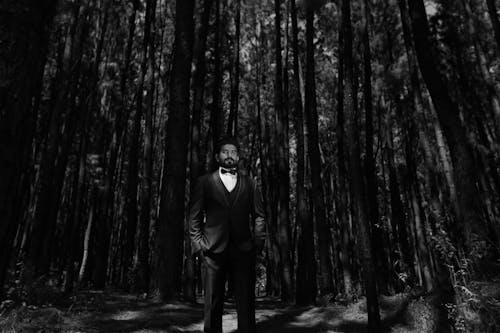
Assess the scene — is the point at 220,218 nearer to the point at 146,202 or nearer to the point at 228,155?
the point at 228,155

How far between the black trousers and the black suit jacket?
0.08 m

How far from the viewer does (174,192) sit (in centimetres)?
789

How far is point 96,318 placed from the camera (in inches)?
254

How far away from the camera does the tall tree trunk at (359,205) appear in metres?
5.21

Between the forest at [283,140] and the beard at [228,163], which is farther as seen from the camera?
the forest at [283,140]

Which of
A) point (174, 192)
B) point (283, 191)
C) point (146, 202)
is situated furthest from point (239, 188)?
point (283, 191)

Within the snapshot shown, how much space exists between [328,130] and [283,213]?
9.97 meters

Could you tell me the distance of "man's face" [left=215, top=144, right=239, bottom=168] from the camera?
12.8 ft

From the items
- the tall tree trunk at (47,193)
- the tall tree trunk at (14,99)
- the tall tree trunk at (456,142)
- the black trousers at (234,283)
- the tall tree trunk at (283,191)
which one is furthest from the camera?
the tall tree trunk at (283,191)

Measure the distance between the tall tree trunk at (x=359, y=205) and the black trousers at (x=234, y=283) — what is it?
1.92 metres

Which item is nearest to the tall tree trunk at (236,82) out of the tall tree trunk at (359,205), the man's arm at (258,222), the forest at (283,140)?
the forest at (283,140)

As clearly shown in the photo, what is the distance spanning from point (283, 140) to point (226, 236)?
34.7 feet

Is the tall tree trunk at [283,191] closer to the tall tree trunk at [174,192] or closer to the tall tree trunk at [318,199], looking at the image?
the tall tree trunk at [318,199]

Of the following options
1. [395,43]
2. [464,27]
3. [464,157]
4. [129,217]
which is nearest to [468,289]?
[464,157]
